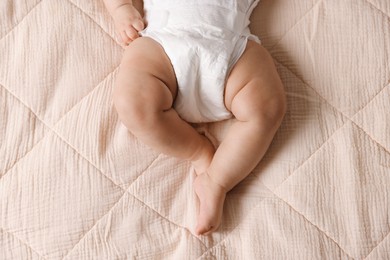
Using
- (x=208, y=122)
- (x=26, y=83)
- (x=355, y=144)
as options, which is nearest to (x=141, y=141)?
(x=208, y=122)

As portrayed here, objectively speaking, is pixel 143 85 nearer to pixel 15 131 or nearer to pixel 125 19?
pixel 125 19

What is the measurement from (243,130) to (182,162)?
152mm

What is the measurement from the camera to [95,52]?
111cm

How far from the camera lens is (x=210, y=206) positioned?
100 cm

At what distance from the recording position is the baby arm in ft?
3.58

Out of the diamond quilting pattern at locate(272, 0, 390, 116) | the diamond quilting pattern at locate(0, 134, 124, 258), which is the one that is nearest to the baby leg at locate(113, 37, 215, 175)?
the diamond quilting pattern at locate(0, 134, 124, 258)

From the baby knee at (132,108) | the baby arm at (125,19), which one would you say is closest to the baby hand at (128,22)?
the baby arm at (125,19)

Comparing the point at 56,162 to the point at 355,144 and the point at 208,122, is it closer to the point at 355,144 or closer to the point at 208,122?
the point at 208,122

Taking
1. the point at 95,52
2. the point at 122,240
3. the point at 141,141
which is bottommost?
the point at 122,240

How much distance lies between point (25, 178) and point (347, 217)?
0.62 meters

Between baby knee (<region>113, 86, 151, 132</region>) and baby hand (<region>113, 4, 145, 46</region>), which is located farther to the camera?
baby hand (<region>113, 4, 145, 46</region>)

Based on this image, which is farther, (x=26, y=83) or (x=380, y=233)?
(x=26, y=83)

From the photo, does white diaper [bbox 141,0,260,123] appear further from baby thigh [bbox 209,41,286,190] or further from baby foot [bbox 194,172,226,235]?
baby foot [bbox 194,172,226,235]

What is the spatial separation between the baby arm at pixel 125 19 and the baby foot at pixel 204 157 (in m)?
0.27
